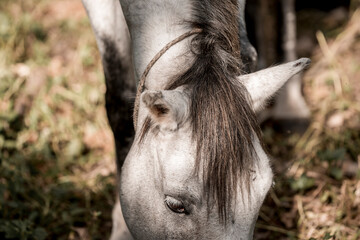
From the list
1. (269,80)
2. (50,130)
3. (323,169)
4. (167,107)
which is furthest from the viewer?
(50,130)

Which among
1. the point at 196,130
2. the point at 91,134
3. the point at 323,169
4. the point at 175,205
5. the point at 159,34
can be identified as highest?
the point at 159,34

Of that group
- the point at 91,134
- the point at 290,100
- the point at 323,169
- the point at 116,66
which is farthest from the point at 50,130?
the point at 323,169

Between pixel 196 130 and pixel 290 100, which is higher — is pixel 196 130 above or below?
above

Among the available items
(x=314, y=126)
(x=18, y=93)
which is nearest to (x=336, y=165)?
(x=314, y=126)

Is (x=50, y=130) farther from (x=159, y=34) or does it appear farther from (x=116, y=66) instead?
(x=159, y=34)

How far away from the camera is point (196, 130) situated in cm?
150

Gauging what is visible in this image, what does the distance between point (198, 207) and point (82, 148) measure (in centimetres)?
197

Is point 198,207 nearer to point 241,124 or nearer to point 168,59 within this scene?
point 241,124

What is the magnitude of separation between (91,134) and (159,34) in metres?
1.83

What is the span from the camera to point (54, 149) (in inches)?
130

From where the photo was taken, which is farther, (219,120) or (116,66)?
(116,66)

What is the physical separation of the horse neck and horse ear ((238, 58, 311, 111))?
253 mm

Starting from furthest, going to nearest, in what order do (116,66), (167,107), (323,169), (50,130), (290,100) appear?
(290,100)
(50,130)
(323,169)
(116,66)
(167,107)

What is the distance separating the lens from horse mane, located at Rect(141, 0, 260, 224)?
4.88 ft
